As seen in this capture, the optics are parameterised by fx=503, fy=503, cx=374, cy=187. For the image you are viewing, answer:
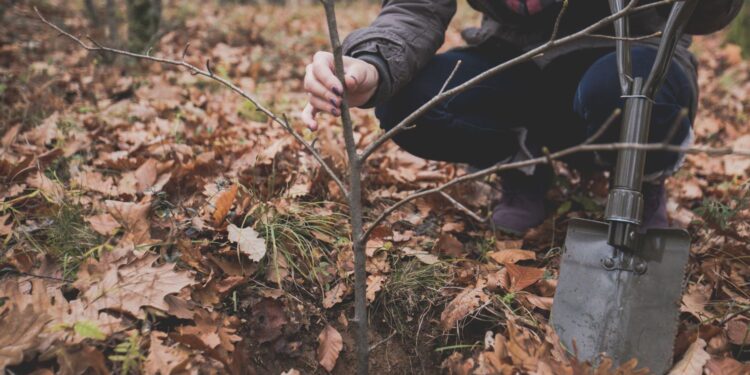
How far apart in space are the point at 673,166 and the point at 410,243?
91 cm

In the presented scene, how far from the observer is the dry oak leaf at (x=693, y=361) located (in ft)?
4.10

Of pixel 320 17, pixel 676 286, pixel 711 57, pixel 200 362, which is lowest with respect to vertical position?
pixel 200 362

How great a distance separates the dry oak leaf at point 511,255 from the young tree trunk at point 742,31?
16.5ft

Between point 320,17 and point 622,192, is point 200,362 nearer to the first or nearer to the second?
point 622,192

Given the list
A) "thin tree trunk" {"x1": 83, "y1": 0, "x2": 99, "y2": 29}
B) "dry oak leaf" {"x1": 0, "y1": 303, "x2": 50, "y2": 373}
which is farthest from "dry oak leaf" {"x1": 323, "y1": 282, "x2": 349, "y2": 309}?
"thin tree trunk" {"x1": 83, "y1": 0, "x2": 99, "y2": 29}

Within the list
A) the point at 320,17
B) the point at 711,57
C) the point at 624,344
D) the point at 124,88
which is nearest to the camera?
the point at 624,344

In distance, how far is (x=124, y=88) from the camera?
319cm

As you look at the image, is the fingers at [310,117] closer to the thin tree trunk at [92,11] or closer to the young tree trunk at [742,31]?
the thin tree trunk at [92,11]

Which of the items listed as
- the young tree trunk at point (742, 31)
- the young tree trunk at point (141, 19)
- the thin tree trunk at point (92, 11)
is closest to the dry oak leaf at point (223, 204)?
the young tree trunk at point (141, 19)

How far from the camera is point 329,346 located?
142 centimetres

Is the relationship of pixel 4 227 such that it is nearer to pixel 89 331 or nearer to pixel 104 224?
pixel 104 224

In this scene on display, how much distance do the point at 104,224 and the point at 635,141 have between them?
1.55 meters

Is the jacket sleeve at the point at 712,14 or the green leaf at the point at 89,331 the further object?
the jacket sleeve at the point at 712,14

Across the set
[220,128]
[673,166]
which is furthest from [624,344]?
[220,128]
